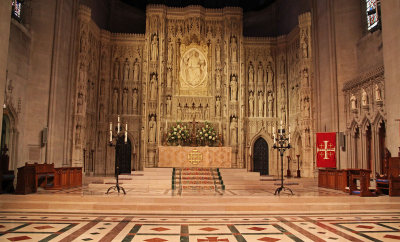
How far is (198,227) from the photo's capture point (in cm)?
688

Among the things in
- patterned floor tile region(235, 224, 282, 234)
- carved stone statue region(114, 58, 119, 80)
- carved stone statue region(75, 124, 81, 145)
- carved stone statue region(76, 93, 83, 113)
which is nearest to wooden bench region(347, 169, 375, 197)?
patterned floor tile region(235, 224, 282, 234)

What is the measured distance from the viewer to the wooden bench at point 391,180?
10734 mm

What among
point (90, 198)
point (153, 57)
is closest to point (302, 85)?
point (153, 57)

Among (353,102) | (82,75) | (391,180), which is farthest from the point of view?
(82,75)

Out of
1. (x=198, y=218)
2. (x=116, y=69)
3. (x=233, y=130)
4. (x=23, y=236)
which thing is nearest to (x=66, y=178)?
(x=198, y=218)

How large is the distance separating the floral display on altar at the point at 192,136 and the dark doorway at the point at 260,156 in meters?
3.32

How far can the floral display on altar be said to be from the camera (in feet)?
62.6

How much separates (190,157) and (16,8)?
Result: 34.8ft

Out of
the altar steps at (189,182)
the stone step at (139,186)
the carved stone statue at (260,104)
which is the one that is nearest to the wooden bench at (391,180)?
the altar steps at (189,182)

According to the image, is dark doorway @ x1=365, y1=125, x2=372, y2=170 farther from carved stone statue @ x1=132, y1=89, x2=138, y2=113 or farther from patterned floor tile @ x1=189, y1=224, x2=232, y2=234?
carved stone statue @ x1=132, y1=89, x2=138, y2=113

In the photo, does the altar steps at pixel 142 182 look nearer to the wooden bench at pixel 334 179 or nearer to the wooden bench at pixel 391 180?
the wooden bench at pixel 334 179

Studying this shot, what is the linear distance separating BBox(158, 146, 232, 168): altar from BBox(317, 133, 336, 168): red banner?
15.5ft

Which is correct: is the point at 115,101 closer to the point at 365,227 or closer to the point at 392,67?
the point at 392,67

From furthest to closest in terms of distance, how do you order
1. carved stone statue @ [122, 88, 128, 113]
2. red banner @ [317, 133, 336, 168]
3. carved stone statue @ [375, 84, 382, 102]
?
carved stone statue @ [122, 88, 128, 113], red banner @ [317, 133, 336, 168], carved stone statue @ [375, 84, 382, 102]
